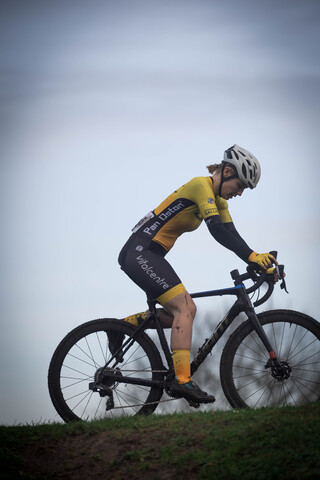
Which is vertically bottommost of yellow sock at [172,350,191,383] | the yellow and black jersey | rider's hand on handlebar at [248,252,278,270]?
yellow sock at [172,350,191,383]

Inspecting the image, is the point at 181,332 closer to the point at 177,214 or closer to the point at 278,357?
the point at 278,357

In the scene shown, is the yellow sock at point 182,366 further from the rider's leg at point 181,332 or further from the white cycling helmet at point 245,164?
the white cycling helmet at point 245,164

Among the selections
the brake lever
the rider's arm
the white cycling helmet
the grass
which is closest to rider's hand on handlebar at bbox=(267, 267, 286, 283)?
the brake lever

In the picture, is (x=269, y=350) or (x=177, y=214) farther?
(x=177, y=214)

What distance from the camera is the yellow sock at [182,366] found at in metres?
5.96

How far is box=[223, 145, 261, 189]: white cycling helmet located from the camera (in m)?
6.46

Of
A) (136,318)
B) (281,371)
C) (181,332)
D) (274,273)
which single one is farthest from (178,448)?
(274,273)

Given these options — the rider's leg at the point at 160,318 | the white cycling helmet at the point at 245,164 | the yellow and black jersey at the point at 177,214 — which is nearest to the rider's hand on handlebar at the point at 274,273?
the yellow and black jersey at the point at 177,214

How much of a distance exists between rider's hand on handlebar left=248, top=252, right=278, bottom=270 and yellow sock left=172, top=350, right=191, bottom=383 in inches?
48.0

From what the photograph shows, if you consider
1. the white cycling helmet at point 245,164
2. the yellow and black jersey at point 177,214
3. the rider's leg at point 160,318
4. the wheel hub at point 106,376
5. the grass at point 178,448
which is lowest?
the grass at point 178,448

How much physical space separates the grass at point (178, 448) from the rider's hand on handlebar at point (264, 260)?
1.49 meters

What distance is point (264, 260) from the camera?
6168 mm

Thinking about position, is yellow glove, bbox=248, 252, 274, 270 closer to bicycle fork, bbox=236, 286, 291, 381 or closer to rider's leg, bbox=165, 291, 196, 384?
bicycle fork, bbox=236, 286, 291, 381

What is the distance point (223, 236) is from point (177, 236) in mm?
676
